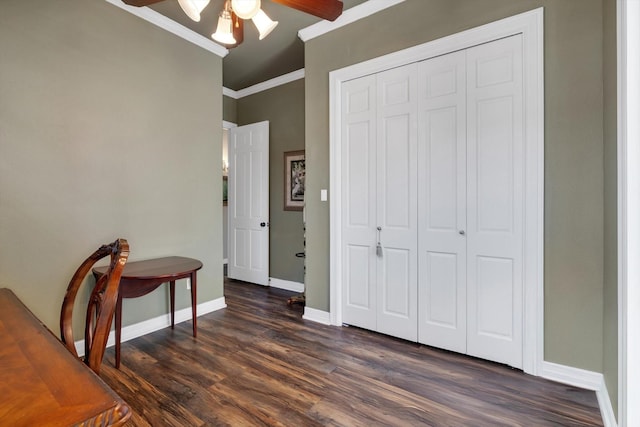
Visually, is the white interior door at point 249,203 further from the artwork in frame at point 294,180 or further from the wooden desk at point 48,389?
the wooden desk at point 48,389

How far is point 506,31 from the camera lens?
7.04ft

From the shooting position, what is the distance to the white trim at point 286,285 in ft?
13.7

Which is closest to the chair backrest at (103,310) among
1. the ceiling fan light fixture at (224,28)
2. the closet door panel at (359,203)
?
the ceiling fan light fixture at (224,28)

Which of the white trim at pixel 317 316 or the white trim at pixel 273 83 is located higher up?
the white trim at pixel 273 83

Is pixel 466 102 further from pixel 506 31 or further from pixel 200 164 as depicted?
pixel 200 164

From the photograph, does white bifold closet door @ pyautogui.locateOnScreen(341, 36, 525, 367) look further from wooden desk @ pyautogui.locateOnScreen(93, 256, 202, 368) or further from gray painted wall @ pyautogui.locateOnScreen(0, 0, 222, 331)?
gray painted wall @ pyautogui.locateOnScreen(0, 0, 222, 331)

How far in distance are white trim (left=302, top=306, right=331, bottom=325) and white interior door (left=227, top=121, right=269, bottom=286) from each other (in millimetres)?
1346

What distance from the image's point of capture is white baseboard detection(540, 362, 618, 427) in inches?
71.8

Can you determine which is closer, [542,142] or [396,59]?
[542,142]

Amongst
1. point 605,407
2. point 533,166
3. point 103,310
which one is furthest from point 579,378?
A: point 103,310

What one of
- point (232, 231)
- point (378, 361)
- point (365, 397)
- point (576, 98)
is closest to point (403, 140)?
point (576, 98)

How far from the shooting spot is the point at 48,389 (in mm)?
777

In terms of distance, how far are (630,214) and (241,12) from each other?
80.0 inches

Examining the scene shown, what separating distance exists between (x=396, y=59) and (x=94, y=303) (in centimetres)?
261
